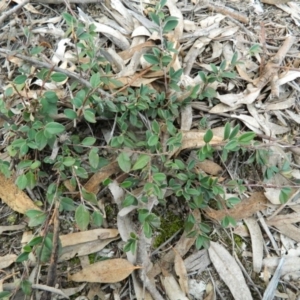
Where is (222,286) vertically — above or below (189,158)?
below

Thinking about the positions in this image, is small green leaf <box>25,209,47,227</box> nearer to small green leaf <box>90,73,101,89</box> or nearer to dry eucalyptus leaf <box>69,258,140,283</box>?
dry eucalyptus leaf <box>69,258,140,283</box>

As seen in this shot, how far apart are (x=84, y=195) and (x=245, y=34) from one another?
1050 millimetres

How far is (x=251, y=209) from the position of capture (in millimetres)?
1589

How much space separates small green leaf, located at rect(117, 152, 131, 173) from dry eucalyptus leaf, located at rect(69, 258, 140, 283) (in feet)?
1.04

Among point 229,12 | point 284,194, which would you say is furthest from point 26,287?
point 229,12

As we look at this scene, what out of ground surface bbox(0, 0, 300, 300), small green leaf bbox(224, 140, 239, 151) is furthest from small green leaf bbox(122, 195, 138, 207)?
small green leaf bbox(224, 140, 239, 151)

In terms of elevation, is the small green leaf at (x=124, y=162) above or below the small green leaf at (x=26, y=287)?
above

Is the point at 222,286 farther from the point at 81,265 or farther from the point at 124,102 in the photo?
the point at 124,102

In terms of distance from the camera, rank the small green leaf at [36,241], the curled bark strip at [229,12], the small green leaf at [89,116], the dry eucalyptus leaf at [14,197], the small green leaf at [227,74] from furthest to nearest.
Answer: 1. the curled bark strip at [229,12]
2. the small green leaf at [227,74]
3. the dry eucalyptus leaf at [14,197]
4. the small green leaf at [89,116]
5. the small green leaf at [36,241]

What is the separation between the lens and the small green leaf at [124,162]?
4.65 feet

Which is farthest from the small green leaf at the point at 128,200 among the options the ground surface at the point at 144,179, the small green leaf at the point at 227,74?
the small green leaf at the point at 227,74

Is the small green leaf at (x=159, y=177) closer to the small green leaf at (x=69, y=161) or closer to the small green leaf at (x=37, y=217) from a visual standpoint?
the small green leaf at (x=69, y=161)

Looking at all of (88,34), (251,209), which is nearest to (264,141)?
(251,209)

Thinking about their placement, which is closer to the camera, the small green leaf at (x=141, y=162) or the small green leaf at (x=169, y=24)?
the small green leaf at (x=141, y=162)
